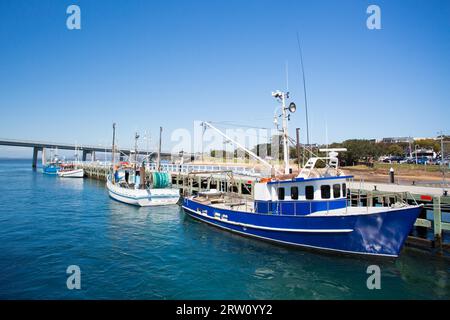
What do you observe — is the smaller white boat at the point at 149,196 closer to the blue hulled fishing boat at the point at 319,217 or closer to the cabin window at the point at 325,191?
the blue hulled fishing boat at the point at 319,217

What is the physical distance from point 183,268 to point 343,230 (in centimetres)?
857

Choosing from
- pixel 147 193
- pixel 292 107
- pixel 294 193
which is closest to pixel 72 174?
pixel 147 193

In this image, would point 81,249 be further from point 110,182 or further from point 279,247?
point 110,182

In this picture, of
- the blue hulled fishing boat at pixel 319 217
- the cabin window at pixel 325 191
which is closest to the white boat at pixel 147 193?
the blue hulled fishing boat at pixel 319 217

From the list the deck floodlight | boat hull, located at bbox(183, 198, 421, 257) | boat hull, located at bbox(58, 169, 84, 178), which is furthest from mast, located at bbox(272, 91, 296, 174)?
boat hull, located at bbox(58, 169, 84, 178)

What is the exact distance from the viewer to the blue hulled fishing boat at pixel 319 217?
13.2 meters

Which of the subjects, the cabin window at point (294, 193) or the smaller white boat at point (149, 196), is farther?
the smaller white boat at point (149, 196)

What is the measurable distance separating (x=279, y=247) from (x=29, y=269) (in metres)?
13.4

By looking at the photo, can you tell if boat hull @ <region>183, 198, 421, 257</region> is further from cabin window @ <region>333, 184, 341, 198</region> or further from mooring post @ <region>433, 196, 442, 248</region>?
mooring post @ <region>433, 196, 442, 248</region>

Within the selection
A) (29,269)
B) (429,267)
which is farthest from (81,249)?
(429,267)

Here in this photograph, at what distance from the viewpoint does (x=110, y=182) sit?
126ft

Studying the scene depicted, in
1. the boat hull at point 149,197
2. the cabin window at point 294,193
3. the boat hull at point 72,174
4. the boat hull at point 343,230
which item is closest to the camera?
the boat hull at point 343,230

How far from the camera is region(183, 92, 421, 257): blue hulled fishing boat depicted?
13250 mm

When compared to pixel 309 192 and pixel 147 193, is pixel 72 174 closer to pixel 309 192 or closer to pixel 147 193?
pixel 147 193
